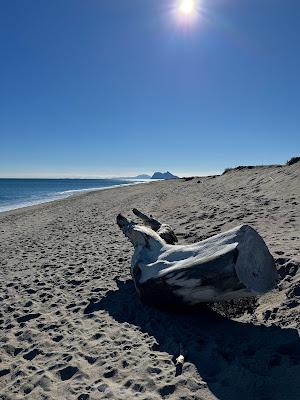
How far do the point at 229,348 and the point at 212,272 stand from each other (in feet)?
3.21

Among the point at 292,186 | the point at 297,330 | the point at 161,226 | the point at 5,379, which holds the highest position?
the point at 292,186

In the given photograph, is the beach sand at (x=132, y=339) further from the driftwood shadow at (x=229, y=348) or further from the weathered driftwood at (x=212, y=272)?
the weathered driftwood at (x=212, y=272)

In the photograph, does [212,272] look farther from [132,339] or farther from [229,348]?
[132,339]

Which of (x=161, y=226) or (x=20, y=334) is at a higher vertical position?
(x=161, y=226)

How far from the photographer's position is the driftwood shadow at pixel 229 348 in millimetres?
3883

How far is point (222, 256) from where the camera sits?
16.5 ft

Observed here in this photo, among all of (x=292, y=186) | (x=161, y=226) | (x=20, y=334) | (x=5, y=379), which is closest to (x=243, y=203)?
(x=292, y=186)

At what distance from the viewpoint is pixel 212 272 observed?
502 centimetres

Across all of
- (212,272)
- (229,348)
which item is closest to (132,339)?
(229,348)

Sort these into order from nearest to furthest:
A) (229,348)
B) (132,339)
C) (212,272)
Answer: (229,348) → (212,272) → (132,339)

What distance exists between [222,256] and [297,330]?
4.35 feet

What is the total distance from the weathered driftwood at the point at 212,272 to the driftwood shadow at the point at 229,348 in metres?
0.34

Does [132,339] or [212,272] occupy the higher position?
[212,272]

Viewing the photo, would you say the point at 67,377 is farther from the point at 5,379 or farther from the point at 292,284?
the point at 292,284
